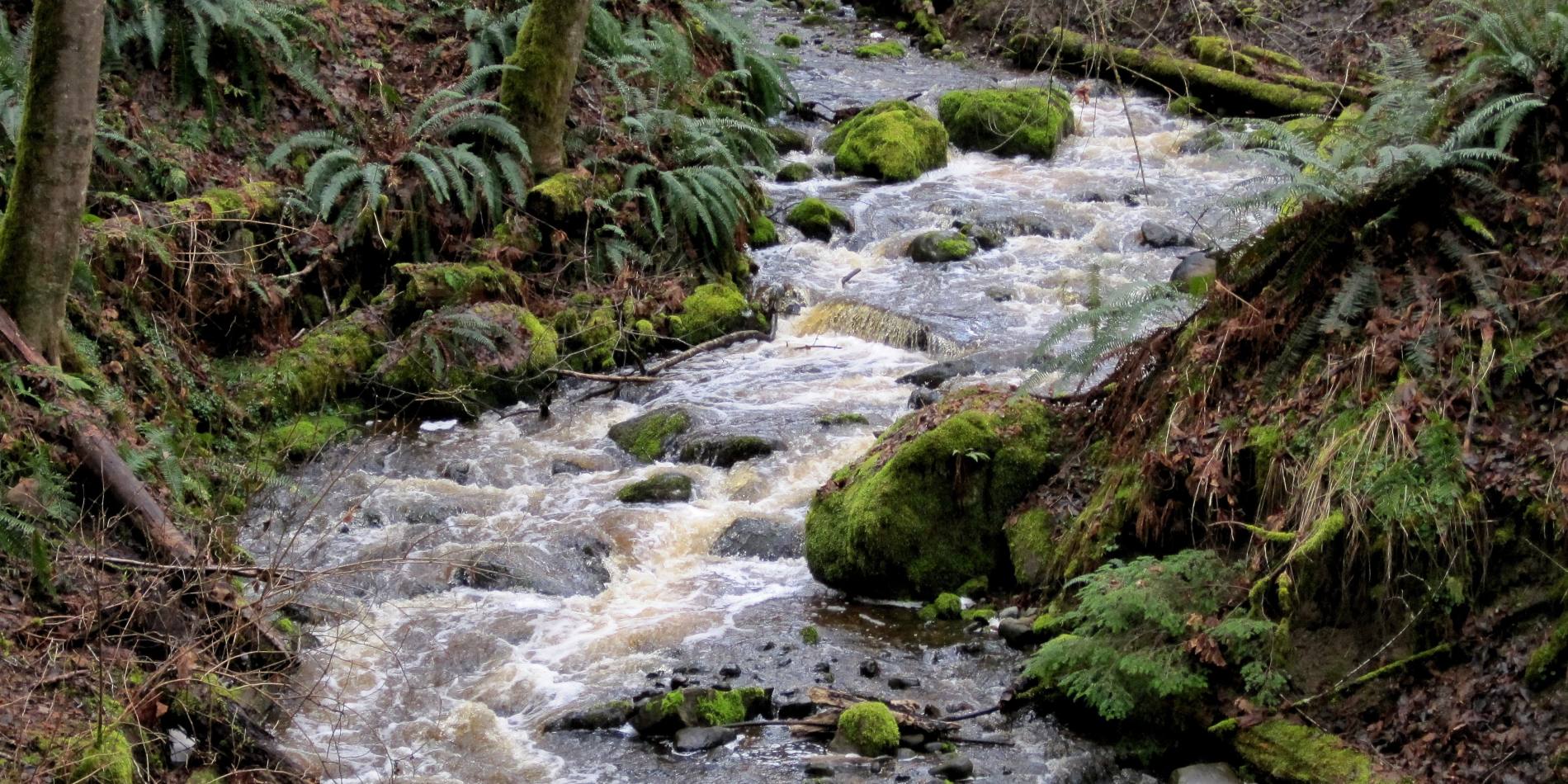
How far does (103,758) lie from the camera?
4195mm

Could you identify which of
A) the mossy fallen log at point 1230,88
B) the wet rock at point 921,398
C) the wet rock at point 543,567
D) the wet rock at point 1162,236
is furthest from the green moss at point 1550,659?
the mossy fallen log at point 1230,88

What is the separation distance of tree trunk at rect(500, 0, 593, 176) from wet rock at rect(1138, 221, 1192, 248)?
20.6ft

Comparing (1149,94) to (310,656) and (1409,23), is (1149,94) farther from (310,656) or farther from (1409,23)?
(310,656)

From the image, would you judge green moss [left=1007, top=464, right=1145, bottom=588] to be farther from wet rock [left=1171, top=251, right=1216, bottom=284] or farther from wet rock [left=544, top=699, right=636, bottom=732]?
wet rock [left=1171, top=251, right=1216, bottom=284]

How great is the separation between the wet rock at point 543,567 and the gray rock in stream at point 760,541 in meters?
0.78

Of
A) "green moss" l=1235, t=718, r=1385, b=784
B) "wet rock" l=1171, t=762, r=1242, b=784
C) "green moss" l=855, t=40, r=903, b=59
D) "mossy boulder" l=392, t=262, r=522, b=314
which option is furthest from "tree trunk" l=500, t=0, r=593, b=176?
"green moss" l=855, t=40, r=903, b=59

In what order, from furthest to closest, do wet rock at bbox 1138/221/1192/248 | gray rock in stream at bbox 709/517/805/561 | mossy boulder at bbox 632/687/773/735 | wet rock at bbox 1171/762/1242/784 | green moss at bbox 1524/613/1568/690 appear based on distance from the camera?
wet rock at bbox 1138/221/1192/248 → gray rock in stream at bbox 709/517/805/561 → mossy boulder at bbox 632/687/773/735 → wet rock at bbox 1171/762/1242/784 → green moss at bbox 1524/613/1568/690

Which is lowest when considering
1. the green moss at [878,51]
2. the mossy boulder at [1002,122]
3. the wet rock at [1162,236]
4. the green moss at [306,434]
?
the green moss at [306,434]

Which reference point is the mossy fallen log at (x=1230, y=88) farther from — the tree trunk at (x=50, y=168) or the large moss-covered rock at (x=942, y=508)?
the tree trunk at (x=50, y=168)

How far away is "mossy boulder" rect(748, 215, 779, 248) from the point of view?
44.5 feet

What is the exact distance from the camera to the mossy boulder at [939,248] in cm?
1320

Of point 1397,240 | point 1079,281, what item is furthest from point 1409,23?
point 1397,240

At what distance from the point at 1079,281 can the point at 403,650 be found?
7.95 meters

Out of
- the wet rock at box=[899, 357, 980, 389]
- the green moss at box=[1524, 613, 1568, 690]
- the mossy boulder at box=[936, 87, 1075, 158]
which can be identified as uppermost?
the mossy boulder at box=[936, 87, 1075, 158]
